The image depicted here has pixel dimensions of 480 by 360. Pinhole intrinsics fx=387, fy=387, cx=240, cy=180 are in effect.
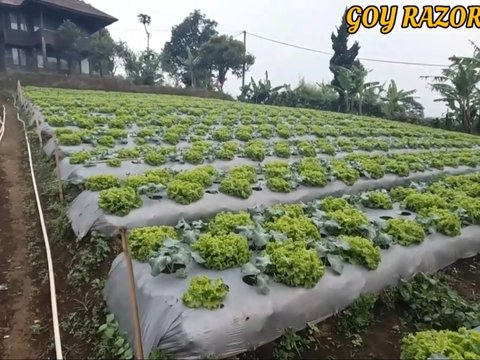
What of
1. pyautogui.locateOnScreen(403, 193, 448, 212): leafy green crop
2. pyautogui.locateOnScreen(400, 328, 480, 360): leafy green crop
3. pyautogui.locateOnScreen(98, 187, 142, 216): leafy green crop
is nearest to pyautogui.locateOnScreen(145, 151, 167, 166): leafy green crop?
pyautogui.locateOnScreen(98, 187, 142, 216): leafy green crop

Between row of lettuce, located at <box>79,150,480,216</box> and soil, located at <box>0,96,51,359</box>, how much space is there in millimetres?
1483

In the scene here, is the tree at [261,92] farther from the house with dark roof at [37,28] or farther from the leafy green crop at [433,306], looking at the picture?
the leafy green crop at [433,306]

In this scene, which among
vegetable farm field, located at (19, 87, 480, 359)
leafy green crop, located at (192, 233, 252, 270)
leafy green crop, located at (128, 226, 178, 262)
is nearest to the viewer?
vegetable farm field, located at (19, 87, 480, 359)

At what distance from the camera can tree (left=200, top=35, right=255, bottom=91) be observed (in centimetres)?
3747

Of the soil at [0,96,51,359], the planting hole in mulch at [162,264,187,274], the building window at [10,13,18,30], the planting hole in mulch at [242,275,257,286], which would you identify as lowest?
the soil at [0,96,51,359]

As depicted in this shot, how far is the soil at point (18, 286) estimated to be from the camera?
4.48m

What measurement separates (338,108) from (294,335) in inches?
1229

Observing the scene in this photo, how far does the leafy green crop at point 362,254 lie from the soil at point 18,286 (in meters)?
3.84

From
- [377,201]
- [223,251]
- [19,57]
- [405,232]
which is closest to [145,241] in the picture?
[223,251]

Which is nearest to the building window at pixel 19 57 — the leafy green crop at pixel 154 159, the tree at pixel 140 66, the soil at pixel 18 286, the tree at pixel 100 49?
the tree at pixel 100 49

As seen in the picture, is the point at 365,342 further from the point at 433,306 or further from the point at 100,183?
the point at 100,183

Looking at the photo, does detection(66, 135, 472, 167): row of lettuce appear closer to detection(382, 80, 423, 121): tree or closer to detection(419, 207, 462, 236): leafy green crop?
detection(419, 207, 462, 236): leafy green crop

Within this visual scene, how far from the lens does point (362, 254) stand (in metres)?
4.95

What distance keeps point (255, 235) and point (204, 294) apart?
142cm
